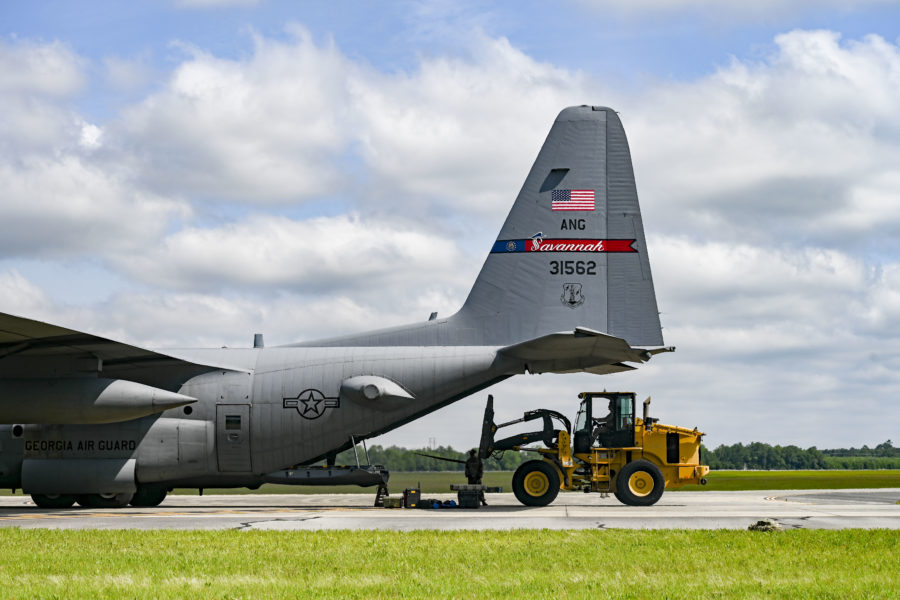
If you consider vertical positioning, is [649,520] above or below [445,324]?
below

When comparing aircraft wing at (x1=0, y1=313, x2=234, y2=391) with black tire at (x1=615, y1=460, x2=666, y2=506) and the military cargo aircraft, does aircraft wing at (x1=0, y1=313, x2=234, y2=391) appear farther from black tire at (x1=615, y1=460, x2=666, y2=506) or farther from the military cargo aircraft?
black tire at (x1=615, y1=460, x2=666, y2=506)

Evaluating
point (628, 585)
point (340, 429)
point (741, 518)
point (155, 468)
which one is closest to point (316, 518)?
point (340, 429)

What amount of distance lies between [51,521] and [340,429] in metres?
6.82

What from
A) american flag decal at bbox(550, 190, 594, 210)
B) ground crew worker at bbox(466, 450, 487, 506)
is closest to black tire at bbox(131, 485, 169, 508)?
ground crew worker at bbox(466, 450, 487, 506)

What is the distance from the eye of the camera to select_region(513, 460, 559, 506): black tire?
74.5 feet

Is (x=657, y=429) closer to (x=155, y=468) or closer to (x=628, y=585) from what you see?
(x=155, y=468)

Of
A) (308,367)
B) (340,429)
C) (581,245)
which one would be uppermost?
(581,245)

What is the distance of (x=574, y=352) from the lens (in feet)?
72.5

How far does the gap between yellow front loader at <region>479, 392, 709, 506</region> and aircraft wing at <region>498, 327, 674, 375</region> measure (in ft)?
4.16

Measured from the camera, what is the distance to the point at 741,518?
18.1m

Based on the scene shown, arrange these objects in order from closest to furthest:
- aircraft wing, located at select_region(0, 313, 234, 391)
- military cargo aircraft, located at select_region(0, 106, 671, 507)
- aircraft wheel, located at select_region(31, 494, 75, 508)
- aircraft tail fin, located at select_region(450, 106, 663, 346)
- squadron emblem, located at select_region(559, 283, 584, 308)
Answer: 1. aircraft wing, located at select_region(0, 313, 234, 391)
2. military cargo aircraft, located at select_region(0, 106, 671, 507)
3. aircraft tail fin, located at select_region(450, 106, 663, 346)
4. squadron emblem, located at select_region(559, 283, 584, 308)
5. aircraft wheel, located at select_region(31, 494, 75, 508)

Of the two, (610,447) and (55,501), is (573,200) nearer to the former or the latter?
(610,447)

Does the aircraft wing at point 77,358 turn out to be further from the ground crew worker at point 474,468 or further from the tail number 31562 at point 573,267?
the tail number 31562 at point 573,267

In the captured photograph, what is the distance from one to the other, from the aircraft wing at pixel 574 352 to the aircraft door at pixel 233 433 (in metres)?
6.42
